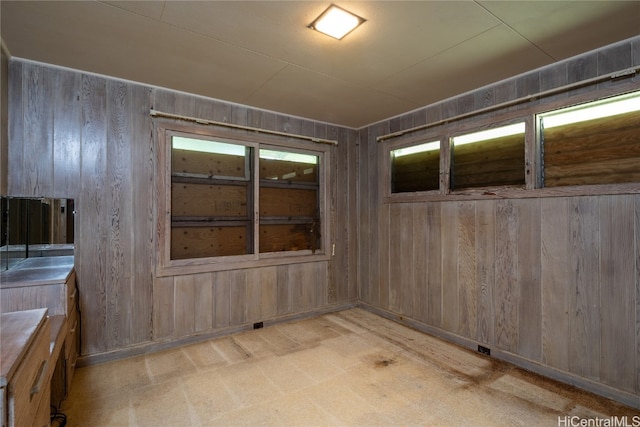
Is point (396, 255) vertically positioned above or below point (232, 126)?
below

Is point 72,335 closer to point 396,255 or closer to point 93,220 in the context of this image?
point 93,220

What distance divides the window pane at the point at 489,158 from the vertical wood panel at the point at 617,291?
2.25ft

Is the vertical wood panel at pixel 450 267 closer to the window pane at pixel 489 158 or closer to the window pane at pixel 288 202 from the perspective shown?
the window pane at pixel 489 158

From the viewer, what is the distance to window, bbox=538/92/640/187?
7.13 feet

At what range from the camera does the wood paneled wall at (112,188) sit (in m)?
2.50

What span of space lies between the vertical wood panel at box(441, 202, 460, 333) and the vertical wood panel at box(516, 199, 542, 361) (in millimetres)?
588

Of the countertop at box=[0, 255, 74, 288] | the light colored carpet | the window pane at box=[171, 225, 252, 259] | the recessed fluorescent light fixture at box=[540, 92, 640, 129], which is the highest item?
the recessed fluorescent light fixture at box=[540, 92, 640, 129]

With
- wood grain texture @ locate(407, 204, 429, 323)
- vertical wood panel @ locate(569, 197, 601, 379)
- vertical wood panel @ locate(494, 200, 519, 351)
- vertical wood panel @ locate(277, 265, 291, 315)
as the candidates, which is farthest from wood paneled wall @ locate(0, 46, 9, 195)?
vertical wood panel @ locate(569, 197, 601, 379)

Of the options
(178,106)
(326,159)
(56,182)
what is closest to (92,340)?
(56,182)

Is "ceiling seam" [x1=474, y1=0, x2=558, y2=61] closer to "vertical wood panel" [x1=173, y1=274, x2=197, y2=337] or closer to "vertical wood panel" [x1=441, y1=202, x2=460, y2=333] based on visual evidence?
"vertical wood panel" [x1=441, y1=202, x2=460, y2=333]

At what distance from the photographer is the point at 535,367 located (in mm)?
2576

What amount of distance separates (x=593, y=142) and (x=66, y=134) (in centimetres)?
418

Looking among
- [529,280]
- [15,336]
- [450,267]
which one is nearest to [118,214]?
[15,336]

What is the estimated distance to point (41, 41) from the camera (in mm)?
2176
